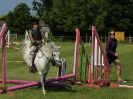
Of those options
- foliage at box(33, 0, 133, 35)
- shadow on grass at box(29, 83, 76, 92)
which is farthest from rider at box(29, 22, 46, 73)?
foliage at box(33, 0, 133, 35)

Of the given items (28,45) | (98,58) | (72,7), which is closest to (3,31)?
(28,45)

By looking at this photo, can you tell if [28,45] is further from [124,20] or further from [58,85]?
[124,20]

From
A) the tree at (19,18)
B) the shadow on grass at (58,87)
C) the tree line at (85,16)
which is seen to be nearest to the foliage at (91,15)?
the tree line at (85,16)

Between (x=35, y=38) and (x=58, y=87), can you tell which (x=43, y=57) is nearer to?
(x=35, y=38)

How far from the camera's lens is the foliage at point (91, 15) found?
9162 centimetres

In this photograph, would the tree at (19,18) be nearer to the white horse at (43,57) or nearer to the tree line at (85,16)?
the tree line at (85,16)

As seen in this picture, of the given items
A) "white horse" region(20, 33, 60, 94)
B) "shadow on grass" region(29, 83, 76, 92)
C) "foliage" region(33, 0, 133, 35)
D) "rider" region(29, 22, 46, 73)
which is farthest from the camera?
"foliage" region(33, 0, 133, 35)

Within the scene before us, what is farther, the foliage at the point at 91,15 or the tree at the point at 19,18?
the tree at the point at 19,18

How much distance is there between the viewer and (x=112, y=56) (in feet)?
59.5

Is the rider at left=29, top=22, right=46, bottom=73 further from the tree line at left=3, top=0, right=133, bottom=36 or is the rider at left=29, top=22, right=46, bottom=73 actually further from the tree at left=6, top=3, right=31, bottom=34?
the tree at left=6, top=3, right=31, bottom=34

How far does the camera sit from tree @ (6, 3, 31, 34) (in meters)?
96.5

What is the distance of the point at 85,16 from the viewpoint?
92000 mm

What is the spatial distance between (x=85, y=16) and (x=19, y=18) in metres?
14.2

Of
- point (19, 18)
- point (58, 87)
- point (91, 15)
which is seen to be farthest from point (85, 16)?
point (58, 87)
